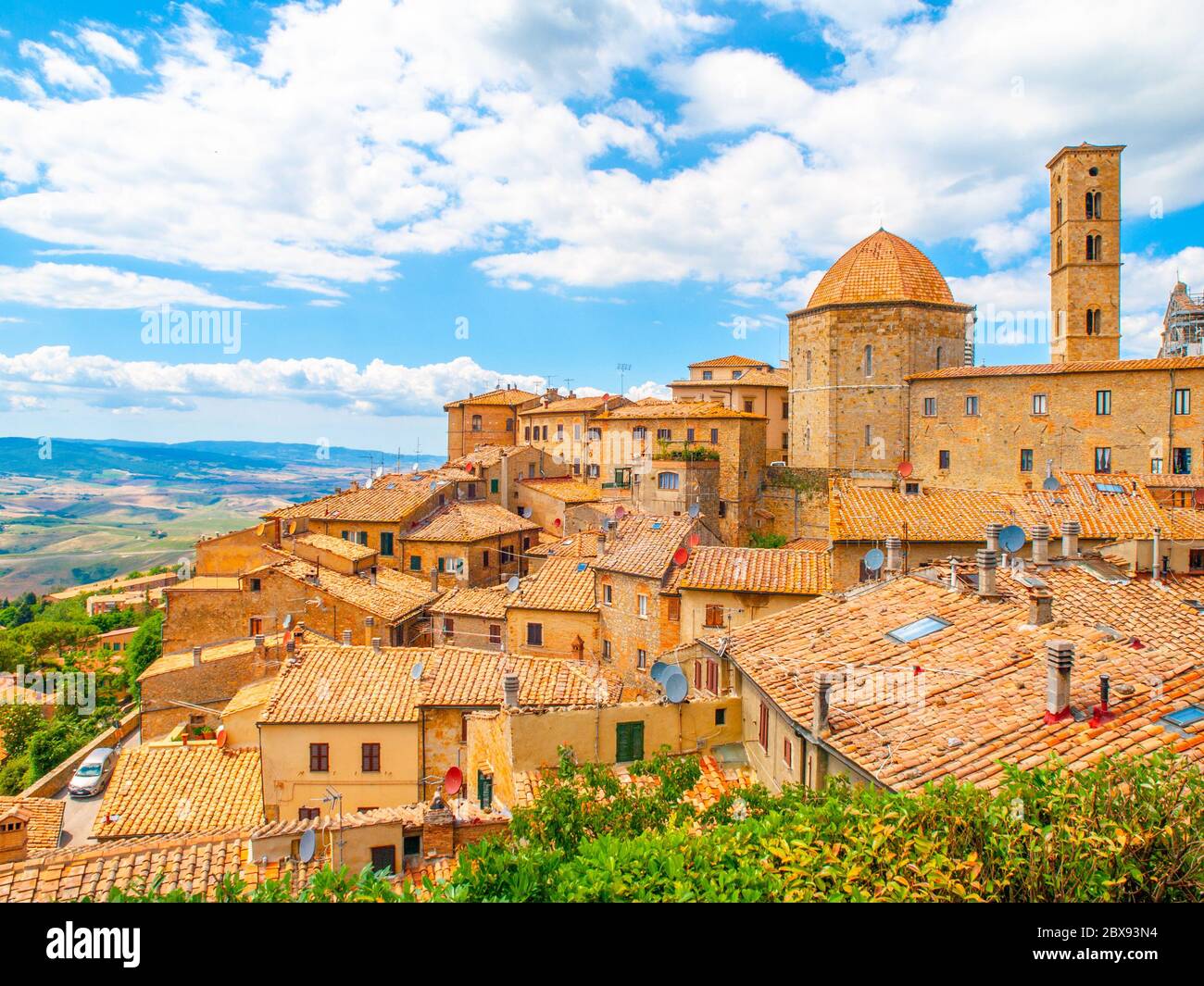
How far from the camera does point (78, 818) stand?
2527cm

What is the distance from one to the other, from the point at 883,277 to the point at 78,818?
4264 cm

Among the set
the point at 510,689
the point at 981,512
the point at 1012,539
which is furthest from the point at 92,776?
the point at 981,512

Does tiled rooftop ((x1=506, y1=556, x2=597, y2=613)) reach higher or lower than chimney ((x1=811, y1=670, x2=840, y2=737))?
lower

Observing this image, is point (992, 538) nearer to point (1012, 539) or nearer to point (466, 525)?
point (1012, 539)

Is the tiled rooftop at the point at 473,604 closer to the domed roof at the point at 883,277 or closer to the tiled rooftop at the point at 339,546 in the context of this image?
the tiled rooftop at the point at 339,546

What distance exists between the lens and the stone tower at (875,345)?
4303cm

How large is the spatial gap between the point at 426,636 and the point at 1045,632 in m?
25.8

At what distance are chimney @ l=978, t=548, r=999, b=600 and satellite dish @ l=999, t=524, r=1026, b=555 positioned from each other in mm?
3264

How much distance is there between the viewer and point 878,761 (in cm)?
977

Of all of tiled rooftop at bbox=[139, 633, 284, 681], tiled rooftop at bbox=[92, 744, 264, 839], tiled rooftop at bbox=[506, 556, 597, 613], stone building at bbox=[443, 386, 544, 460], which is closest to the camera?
tiled rooftop at bbox=[92, 744, 264, 839]

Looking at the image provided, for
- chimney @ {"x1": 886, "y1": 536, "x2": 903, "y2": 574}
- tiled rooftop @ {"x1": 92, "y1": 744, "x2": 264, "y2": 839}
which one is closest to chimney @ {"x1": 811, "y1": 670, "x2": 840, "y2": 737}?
chimney @ {"x1": 886, "y1": 536, "x2": 903, "y2": 574}

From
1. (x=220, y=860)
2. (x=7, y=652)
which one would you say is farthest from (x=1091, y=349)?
(x=7, y=652)

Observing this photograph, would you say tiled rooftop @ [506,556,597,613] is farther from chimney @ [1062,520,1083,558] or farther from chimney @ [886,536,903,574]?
chimney @ [1062,520,1083,558]

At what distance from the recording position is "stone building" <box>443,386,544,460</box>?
2542 inches
